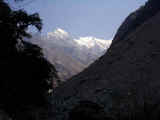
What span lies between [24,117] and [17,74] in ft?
7.51

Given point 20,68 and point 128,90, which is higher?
point 20,68

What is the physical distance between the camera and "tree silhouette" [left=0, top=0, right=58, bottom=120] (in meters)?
9.16

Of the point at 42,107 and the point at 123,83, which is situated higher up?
the point at 123,83

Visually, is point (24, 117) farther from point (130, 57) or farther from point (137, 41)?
point (137, 41)

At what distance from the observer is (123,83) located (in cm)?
1683

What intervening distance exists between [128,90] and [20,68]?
8.74 m

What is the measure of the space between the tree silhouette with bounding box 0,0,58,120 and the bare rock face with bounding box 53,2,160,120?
2.26 metres

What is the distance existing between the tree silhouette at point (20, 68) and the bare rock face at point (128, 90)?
89.1 inches

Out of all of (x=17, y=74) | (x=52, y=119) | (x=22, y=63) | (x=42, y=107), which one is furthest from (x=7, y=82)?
(x=52, y=119)

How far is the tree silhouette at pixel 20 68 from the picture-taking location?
9.16m

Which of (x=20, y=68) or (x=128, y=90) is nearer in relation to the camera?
(x=20, y=68)

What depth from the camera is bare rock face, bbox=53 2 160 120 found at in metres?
9.30

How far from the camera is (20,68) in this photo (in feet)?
31.2

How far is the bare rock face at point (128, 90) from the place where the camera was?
366 inches
